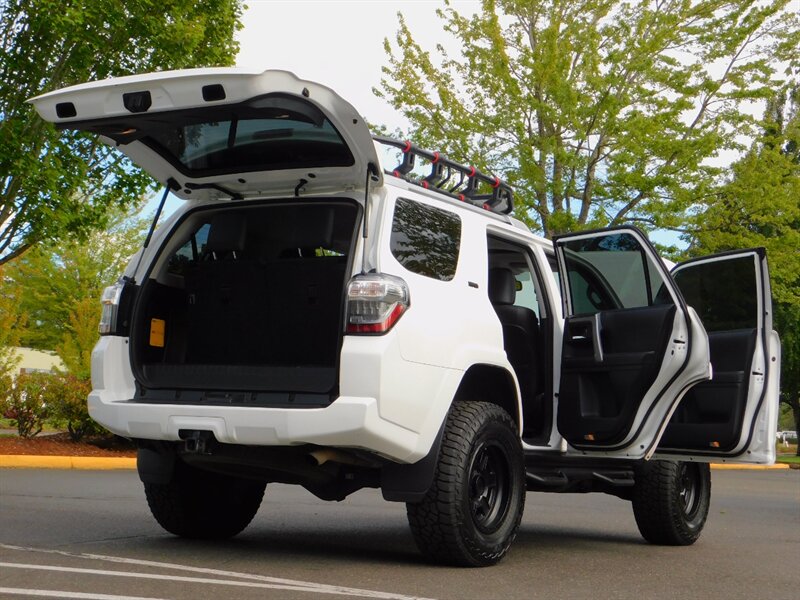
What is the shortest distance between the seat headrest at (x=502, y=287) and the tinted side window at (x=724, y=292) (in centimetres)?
154

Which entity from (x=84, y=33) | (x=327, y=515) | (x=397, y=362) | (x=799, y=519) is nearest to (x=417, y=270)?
(x=397, y=362)

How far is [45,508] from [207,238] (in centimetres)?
323

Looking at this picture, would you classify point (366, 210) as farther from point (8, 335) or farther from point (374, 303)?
point (8, 335)

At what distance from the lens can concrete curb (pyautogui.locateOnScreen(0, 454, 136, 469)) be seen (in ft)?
45.9

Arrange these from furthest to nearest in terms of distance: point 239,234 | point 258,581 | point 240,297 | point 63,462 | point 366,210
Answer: point 63,462 < point 239,234 < point 240,297 < point 366,210 < point 258,581

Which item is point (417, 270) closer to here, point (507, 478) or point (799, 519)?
point (507, 478)

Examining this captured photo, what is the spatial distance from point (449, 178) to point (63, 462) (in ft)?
31.3

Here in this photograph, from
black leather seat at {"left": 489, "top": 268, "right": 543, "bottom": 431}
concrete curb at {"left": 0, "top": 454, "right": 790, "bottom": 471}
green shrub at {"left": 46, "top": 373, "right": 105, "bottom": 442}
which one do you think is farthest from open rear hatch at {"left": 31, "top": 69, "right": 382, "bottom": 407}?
green shrub at {"left": 46, "top": 373, "right": 105, "bottom": 442}

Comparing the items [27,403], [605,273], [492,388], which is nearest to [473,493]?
[492,388]

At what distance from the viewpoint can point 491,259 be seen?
25.4 ft

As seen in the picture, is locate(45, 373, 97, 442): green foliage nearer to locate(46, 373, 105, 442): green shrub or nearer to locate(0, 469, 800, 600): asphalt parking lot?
locate(46, 373, 105, 442): green shrub

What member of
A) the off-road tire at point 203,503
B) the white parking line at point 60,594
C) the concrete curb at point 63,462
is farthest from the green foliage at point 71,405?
the white parking line at point 60,594

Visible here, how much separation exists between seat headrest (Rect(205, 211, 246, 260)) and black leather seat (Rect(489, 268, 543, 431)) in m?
1.67

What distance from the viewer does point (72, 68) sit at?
634 inches
